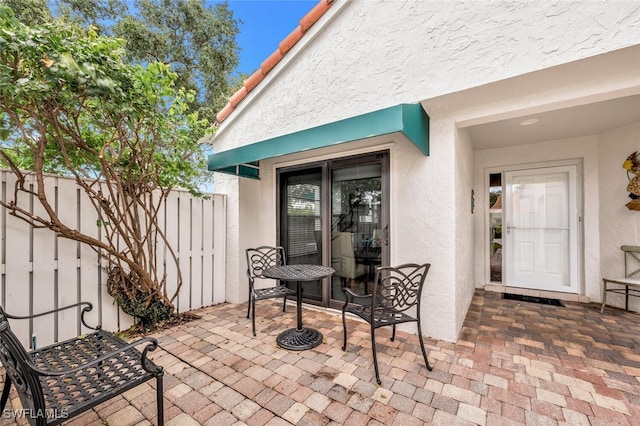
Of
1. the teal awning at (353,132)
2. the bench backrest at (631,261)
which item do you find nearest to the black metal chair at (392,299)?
the teal awning at (353,132)

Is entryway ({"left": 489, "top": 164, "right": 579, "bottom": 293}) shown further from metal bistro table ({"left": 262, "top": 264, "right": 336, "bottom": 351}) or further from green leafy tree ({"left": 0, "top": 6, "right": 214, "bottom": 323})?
green leafy tree ({"left": 0, "top": 6, "right": 214, "bottom": 323})

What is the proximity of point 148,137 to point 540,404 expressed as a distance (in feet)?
15.2

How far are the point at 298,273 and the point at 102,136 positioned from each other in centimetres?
276

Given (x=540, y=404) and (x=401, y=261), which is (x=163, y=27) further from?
(x=540, y=404)

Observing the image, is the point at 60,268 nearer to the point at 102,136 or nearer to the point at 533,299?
the point at 102,136

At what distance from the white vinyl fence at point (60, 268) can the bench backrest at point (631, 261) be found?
6.77 m

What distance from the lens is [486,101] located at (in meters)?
2.83

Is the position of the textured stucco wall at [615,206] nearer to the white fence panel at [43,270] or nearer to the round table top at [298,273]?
the round table top at [298,273]

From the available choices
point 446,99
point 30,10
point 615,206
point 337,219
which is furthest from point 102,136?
point 615,206

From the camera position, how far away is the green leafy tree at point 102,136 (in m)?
2.02

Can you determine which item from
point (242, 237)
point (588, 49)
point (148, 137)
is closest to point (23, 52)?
point (148, 137)

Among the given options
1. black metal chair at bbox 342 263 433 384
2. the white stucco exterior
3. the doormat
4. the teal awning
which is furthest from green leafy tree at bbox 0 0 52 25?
the doormat

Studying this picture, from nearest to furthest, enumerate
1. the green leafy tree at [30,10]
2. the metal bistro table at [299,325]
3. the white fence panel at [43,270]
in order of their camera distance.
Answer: the white fence panel at [43,270] < the metal bistro table at [299,325] < the green leafy tree at [30,10]

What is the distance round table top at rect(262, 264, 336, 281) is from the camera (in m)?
2.98
